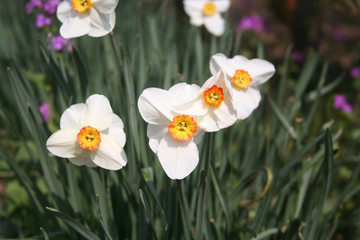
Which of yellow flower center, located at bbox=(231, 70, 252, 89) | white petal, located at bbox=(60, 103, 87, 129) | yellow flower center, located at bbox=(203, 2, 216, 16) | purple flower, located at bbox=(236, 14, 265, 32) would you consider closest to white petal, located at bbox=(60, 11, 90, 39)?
white petal, located at bbox=(60, 103, 87, 129)

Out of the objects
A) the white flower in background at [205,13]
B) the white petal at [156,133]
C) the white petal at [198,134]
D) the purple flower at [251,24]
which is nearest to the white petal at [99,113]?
the white petal at [156,133]

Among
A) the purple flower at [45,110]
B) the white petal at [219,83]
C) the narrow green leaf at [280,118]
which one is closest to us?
the white petal at [219,83]

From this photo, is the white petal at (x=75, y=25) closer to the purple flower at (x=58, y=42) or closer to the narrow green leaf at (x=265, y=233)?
the purple flower at (x=58, y=42)

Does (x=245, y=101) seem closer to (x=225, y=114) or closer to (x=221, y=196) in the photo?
(x=225, y=114)

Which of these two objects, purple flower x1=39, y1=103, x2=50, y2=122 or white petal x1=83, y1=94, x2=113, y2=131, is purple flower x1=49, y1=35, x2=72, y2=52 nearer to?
purple flower x1=39, y1=103, x2=50, y2=122

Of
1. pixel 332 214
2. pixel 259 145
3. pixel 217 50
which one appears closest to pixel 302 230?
pixel 332 214
